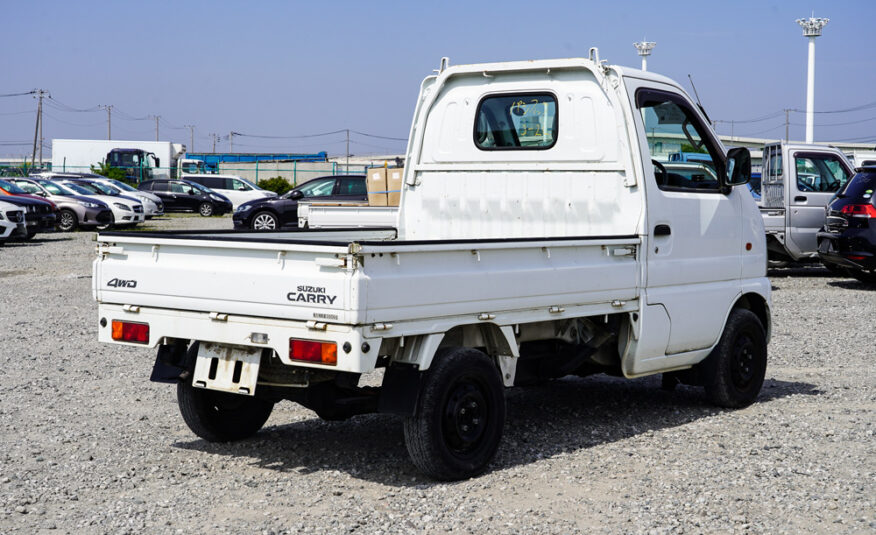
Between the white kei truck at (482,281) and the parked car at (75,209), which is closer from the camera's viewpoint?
the white kei truck at (482,281)

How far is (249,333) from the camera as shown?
546 cm

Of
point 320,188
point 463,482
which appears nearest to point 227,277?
point 463,482

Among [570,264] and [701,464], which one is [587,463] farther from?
[570,264]

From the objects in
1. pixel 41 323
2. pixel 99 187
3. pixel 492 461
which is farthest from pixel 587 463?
pixel 99 187

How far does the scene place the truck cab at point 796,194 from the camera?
17.6m

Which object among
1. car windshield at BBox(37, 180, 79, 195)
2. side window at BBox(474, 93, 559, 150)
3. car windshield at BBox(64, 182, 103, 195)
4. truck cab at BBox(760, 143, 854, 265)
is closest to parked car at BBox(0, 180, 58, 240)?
car windshield at BBox(37, 180, 79, 195)

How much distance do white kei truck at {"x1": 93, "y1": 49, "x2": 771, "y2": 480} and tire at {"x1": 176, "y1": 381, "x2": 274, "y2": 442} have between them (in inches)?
0.5

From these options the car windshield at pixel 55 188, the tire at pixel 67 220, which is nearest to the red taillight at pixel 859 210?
the tire at pixel 67 220

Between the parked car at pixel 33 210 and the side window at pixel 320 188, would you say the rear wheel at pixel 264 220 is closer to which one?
the side window at pixel 320 188

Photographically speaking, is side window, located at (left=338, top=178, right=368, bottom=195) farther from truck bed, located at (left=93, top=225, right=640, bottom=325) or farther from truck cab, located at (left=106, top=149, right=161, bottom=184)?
truck cab, located at (left=106, top=149, right=161, bottom=184)

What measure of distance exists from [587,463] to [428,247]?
177 cm

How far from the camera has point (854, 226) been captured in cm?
1633

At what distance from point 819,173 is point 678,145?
37.0 feet

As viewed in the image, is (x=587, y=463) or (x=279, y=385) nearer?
(x=279, y=385)
